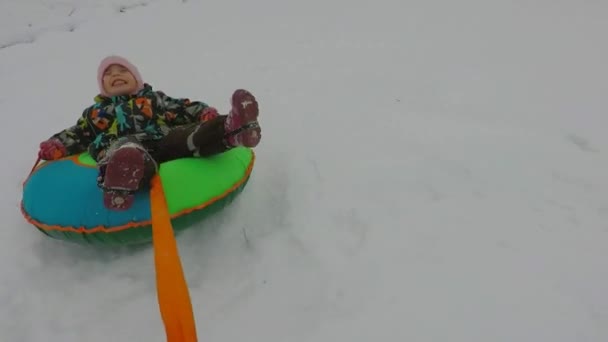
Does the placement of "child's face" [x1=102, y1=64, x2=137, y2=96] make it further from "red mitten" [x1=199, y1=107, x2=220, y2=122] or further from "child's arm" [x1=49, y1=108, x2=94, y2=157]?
"red mitten" [x1=199, y1=107, x2=220, y2=122]

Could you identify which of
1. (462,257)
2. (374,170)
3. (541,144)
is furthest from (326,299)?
(541,144)

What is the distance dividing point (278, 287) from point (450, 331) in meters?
0.64

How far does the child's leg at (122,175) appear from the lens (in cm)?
152

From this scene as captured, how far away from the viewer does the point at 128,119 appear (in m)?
2.17

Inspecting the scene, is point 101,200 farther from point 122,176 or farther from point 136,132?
point 136,132

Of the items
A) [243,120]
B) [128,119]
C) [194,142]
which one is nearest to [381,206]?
[243,120]

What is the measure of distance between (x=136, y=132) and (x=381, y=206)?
1.22 metres

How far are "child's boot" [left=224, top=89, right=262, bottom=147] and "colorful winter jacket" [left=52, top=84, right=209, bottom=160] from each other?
52 cm

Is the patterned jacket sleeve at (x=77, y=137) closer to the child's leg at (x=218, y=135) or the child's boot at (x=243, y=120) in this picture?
the child's leg at (x=218, y=135)

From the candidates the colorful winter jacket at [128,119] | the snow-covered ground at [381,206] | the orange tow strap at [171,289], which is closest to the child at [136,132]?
the colorful winter jacket at [128,119]

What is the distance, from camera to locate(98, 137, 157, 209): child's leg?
Result: 5.00 ft

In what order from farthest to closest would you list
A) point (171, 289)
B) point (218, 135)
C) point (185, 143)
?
point (185, 143)
point (218, 135)
point (171, 289)

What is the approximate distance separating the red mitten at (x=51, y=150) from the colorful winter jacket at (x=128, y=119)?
0.05m

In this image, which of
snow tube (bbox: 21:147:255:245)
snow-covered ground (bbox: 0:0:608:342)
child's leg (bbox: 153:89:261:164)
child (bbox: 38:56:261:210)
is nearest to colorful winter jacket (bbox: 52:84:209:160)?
child (bbox: 38:56:261:210)
